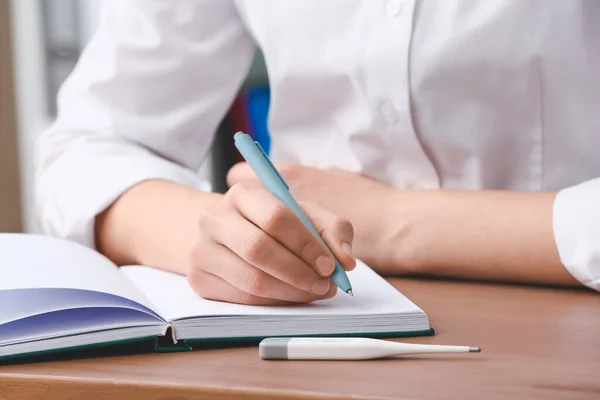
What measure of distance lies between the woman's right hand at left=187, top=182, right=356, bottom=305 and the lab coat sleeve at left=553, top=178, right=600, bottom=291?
224 mm

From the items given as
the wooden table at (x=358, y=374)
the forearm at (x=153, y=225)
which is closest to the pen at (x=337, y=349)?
the wooden table at (x=358, y=374)

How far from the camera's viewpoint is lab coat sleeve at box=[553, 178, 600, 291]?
25.0 inches

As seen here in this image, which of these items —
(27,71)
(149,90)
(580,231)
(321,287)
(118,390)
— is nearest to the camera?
(118,390)

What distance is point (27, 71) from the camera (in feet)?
9.12

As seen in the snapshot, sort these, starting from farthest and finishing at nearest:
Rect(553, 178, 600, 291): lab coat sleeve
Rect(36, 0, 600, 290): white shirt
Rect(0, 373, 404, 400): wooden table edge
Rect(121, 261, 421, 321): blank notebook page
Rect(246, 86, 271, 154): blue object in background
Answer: Rect(246, 86, 271, 154): blue object in background < Rect(36, 0, 600, 290): white shirt < Rect(553, 178, 600, 291): lab coat sleeve < Rect(121, 261, 421, 321): blank notebook page < Rect(0, 373, 404, 400): wooden table edge

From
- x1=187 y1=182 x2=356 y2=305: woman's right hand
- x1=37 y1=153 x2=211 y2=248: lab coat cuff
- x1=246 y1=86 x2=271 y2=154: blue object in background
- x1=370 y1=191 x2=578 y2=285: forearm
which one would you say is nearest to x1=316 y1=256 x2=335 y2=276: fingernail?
x1=187 y1=182 x2=356 y2=305: woman's right hand

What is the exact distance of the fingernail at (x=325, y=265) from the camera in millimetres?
506

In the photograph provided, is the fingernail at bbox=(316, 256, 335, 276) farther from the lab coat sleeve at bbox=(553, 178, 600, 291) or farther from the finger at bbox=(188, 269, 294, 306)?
the lab coat sleeve at bbox=(553, 178, 600, 291)

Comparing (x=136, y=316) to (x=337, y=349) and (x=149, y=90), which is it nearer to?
(x=337, y=349)

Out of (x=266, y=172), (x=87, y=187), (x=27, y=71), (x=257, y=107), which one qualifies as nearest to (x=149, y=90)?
(x=87, y=187)

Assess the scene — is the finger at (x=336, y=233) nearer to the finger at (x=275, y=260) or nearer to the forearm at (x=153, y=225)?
the finger at (x=275, y=260)

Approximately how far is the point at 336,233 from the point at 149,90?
0.51 meters

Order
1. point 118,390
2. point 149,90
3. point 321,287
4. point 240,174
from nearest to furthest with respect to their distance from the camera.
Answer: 1. point 118,390
2. point 321,287
3. point 240,174
4. point 149,90

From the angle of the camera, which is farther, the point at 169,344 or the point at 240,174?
the point at 240,174
